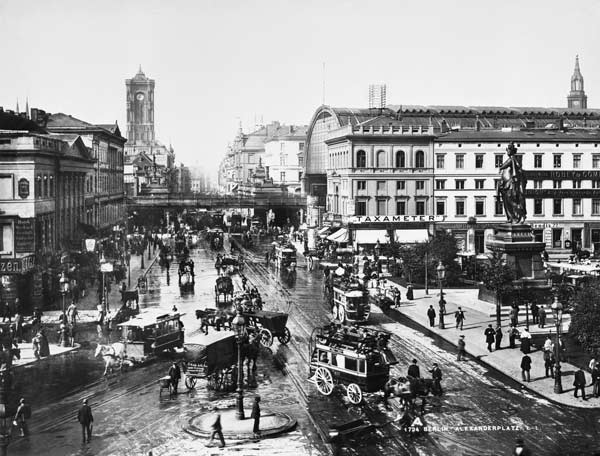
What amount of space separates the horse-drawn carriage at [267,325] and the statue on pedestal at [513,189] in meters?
19.1

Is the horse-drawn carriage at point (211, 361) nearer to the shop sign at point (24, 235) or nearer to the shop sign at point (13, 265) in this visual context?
A: the shop sign at point (13, 265)

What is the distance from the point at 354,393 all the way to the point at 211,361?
533 centimetres

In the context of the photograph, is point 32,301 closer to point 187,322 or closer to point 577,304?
A: point 187,322

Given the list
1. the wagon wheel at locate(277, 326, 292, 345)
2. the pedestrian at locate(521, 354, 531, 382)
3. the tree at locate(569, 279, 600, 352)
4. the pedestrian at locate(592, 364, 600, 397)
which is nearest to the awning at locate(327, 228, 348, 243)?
the wagon wheel at locate(277, 326, 292, 345)

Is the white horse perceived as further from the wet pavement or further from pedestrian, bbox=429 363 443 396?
pedestrian, bbox=429 363 443 396

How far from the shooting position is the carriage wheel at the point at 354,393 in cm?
2594

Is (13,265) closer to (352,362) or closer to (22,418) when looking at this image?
(22,418)

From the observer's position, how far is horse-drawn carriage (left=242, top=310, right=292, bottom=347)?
34844 mm

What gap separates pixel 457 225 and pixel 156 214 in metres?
57.9

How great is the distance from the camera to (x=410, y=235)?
77562 mm

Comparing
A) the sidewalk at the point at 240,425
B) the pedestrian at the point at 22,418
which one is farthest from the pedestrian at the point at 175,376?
the pedestrian at the point at 22,418

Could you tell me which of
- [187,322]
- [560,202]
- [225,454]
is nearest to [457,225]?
[560,202]

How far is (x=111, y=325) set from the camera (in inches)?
1566

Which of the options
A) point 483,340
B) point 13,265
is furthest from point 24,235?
point 483,340
